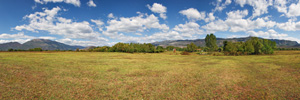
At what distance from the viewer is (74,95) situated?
10211 millimetres

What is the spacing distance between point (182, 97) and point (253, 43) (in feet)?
327

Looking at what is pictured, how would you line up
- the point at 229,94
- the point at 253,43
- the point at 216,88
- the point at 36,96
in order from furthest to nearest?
the point at 253,43
the point at 216,88
the point at 229,94
the point at 36,96

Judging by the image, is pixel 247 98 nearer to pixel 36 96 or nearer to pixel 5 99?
pixel 36 96

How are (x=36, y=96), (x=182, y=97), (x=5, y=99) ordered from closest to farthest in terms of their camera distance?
(x=5, y=99) → (x=36, y=96) → (x=182, y=97)

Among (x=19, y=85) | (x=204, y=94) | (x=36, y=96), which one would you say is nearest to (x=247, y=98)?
(x=204, y=94)

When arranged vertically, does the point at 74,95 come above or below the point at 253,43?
below

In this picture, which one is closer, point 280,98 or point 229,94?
point 280,98

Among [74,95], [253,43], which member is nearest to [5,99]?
[74,95]

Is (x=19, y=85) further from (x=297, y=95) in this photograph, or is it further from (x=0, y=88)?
(x=297, y=95)

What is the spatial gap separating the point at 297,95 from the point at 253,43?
92969 millimetres

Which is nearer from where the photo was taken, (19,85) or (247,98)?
(247,98)

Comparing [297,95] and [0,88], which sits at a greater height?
[0,88]

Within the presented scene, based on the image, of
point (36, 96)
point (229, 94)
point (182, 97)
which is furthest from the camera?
point (229, 94)

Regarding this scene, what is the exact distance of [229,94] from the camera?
11.0m
